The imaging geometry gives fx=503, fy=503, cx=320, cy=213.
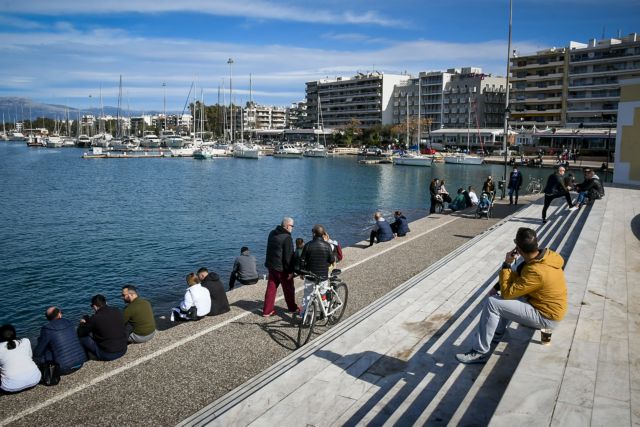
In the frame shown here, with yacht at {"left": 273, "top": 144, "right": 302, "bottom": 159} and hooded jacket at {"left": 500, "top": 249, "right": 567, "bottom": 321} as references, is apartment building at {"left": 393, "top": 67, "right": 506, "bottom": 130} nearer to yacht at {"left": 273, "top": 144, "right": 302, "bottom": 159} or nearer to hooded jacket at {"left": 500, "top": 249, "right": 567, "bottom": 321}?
yacht at {"left": 273, "top": 144, "right": 302, "bottom": 159}

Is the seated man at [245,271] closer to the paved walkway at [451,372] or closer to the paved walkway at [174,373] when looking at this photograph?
the paved walkway at [174,373]

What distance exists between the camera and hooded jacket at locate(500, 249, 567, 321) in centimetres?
591

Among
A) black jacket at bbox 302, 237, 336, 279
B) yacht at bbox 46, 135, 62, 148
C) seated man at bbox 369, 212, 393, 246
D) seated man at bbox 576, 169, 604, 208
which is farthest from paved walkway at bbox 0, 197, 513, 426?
yacht at bbox 46, 135, 62, 148

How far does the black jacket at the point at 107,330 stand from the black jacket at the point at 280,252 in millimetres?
2803

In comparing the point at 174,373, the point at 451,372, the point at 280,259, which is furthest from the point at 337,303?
the point at 451,372

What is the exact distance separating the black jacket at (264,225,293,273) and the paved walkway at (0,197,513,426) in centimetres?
114

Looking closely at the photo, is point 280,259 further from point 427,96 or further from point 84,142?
point 84,142

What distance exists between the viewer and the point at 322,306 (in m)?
8.84

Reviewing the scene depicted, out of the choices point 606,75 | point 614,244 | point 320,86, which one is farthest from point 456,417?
point 320,86

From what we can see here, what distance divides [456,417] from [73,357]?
5899 millimetres

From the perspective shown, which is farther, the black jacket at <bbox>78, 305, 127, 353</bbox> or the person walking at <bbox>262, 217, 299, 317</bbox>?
the person walking at <bbox>262, 217, 299, 317</bbox>

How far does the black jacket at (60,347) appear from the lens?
7.67 metres

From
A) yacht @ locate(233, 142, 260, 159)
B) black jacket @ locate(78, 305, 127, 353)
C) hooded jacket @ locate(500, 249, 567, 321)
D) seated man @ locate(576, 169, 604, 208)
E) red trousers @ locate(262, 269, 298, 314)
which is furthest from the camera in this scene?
yacht @ locate(233, 142, 260, 159)

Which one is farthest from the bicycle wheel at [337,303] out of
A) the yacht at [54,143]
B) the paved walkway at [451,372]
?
the yacht at [54,143]
